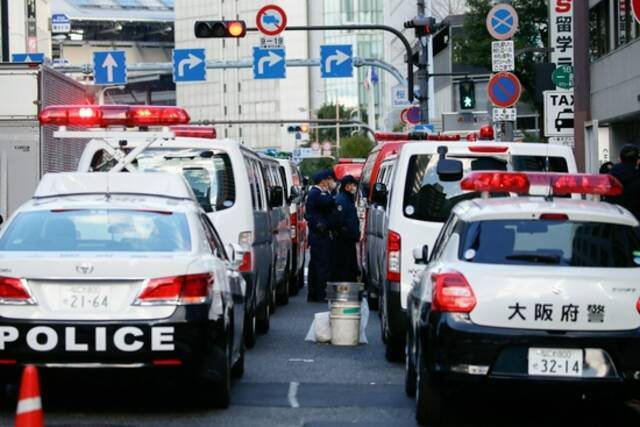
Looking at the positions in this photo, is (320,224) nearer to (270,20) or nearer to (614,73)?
(270,20)

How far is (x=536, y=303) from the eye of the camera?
952 cm

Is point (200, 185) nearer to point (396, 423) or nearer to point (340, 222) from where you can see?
point (396, 423)

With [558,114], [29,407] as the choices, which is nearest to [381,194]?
[558,114]

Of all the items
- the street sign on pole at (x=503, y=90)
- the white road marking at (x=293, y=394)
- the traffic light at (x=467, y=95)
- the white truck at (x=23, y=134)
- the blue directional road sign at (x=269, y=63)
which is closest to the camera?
the white road marking at (x=293, y=394)

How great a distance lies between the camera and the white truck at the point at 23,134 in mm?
23484

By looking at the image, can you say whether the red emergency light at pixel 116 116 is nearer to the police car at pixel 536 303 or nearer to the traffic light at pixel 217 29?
the police car at pixel 536 303

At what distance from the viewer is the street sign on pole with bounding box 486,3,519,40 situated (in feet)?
90.1

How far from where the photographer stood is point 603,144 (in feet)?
138

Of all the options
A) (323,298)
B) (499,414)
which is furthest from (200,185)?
(323,298)

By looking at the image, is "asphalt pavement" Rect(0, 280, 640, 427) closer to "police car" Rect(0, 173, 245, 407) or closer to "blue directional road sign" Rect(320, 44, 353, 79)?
"police car" Rect(0, 173, 245, 407)

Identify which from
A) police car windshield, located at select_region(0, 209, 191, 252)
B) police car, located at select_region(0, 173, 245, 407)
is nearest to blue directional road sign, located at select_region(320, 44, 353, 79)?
police car windshield, located at select_region(0, 209, 191, 252)

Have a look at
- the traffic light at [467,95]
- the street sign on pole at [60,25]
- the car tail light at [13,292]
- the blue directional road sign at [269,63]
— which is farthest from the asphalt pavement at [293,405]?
the street sign on pole at [60,25]

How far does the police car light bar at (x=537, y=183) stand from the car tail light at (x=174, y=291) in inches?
75.4

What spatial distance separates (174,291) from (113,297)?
1.32 feet
